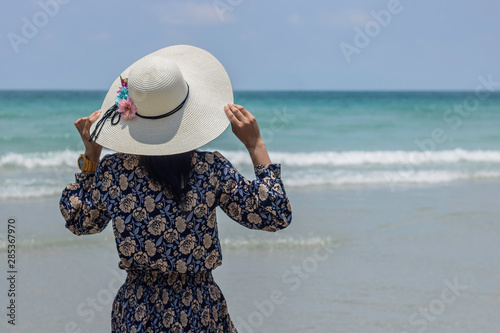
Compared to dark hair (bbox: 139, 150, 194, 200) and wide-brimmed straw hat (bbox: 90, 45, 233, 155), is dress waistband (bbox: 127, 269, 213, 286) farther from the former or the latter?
wide-brimmed straw hat (bbox: 90, 45, 233, 155)

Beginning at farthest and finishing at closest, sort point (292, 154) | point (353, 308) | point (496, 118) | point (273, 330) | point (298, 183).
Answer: point (496, 118), point (292, 154), point (298, 183), point (353, 308), point (273, 330)

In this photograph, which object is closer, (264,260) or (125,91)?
(125,91)

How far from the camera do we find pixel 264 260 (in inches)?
179

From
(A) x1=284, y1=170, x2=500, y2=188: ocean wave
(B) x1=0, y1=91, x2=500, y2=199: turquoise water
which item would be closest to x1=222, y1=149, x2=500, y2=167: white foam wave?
(B) x1=0, y1=91, x2=500, y2=199: turquoise water

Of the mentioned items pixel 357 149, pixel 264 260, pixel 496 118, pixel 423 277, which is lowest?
pixel 496 118

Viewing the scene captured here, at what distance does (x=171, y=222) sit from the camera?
162cm

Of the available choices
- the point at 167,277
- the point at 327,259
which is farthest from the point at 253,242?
the point at 167,277

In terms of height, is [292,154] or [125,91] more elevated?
[125,91]

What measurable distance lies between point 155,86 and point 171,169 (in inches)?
8.9

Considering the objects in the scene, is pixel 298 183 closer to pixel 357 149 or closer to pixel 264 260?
pixel 264 260

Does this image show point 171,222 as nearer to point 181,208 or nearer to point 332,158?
point 181,208

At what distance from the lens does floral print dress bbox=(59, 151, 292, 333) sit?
5.34ft

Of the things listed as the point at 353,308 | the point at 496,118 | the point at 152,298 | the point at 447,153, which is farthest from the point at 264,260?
the point at 496,118

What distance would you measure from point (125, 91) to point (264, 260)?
3044mm
